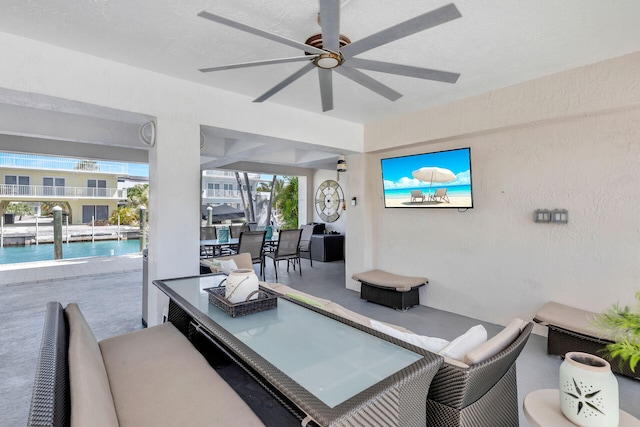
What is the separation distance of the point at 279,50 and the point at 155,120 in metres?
1.41

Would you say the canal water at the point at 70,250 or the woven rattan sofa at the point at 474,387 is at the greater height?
the woven rattan sofa at the point at 474,387

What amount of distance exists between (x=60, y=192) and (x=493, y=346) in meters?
16.2

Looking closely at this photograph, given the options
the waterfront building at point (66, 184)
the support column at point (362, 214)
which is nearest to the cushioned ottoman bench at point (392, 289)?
the support column at point (362, 214)

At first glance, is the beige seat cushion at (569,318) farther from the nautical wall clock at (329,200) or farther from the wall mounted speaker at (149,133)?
the nautical wall clock at (329,200)

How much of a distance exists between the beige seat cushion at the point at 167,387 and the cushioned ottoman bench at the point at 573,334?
277 centimetres

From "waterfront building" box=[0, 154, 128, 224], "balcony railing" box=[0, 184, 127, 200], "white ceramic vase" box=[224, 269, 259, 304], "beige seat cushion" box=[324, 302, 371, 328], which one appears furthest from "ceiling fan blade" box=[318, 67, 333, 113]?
"balcony railing" box=[0, 184, 127, 200]

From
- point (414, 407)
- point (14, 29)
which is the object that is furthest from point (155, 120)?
point (414, 407)

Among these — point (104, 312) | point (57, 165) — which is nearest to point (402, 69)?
point (104, 312)

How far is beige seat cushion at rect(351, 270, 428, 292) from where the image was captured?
13.3ft

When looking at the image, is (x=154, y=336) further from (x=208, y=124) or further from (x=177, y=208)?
(x=208, y=124)

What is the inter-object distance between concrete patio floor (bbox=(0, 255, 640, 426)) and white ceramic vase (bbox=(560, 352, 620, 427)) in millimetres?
988

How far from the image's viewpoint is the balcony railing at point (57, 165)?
38.9 feet

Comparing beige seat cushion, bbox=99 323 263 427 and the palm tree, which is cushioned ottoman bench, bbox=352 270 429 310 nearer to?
beige seat cushion, bbox=99 323 263 427

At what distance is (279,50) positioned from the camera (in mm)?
2498
